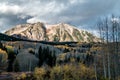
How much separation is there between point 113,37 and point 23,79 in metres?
43.9

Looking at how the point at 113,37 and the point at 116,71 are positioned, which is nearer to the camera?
the point at 113,37

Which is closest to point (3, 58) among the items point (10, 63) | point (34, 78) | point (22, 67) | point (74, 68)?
point (10, 63)

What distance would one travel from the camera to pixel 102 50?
217ft

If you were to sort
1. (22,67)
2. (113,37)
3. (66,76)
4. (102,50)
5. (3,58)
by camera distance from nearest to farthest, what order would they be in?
(113,37), (102,50), (66,76), (3,58), (22,67)

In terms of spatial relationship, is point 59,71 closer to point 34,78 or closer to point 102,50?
point 34,78

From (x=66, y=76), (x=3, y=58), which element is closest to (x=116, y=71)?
(x=66, y=76)

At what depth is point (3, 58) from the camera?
132000mm

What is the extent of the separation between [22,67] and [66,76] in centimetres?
7275

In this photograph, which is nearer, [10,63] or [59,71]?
[59,71]

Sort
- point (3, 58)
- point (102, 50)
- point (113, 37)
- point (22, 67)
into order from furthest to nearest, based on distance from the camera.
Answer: point (22, 67) → point (3, 58) → point (102, 50) → point (113, 37)

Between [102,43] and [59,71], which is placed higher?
[102,43]

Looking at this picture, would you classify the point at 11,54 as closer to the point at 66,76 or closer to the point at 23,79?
the point at 23,79

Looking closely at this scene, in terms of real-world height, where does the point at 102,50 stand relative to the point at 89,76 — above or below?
above

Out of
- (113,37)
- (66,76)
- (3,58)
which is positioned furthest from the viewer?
(3,58)
